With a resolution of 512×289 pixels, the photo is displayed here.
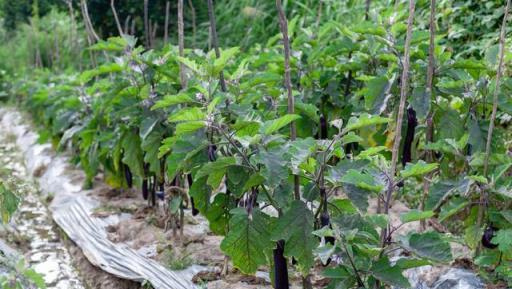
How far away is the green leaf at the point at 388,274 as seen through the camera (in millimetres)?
2170

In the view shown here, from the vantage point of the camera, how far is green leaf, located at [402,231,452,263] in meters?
2.15

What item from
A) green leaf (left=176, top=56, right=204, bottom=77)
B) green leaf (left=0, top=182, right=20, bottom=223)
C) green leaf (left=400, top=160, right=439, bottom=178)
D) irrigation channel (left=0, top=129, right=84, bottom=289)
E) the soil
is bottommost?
irrigation channel (left=0, top=129, right=84, bottom=289)

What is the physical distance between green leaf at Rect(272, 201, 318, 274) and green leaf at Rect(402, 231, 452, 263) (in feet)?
1.09

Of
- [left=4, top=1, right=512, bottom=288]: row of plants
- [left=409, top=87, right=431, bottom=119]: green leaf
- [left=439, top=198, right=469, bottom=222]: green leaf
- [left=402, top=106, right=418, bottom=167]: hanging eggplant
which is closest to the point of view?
[left=4, top=1, right=512, bottom=288]: row of plants

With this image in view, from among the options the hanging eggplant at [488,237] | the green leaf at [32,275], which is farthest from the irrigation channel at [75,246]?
the green leaf at [32,275]

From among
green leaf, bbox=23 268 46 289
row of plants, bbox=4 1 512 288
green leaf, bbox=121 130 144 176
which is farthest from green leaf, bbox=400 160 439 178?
green leaf, bbox=121 130 144 176

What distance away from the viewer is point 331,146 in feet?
7.52

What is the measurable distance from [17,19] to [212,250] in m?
11.9

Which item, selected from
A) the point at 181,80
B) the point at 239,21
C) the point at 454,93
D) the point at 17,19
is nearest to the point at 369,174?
the point at 454,93

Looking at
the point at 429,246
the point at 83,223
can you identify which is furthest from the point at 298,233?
the point at 83,223

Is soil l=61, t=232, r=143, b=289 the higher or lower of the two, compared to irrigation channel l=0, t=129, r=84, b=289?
higher

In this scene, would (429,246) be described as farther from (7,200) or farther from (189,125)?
(7,200)

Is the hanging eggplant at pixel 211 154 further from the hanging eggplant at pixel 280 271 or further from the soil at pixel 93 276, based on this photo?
the soil at pixel 93 276

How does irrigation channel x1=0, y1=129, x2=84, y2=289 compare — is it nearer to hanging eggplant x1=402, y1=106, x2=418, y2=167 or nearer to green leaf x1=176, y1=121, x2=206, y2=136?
green leaf x1=176, y1=121, x2=206, y2=136
